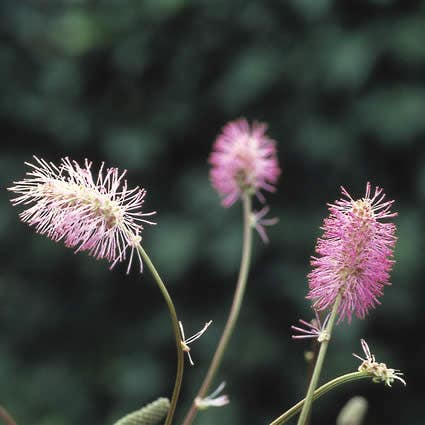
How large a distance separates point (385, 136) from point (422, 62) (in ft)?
0.73

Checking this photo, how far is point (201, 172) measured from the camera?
245 cm

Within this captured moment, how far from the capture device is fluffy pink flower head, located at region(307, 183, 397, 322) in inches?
22.5

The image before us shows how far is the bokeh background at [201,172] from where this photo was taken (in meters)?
2.32

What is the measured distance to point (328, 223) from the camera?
0.57 metres

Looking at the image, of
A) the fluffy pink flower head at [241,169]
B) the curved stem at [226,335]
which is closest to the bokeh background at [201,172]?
the fluffy pink flower head at [241,169]

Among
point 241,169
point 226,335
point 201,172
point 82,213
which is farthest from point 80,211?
point 201,172

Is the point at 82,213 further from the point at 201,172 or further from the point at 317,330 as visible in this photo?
the point at 201,172

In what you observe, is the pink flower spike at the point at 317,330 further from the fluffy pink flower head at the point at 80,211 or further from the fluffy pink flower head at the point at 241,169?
the fluffy pink flower head at the point at 241,169

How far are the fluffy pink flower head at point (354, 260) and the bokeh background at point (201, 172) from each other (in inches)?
64.2

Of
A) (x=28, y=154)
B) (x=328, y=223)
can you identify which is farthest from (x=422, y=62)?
(x=328, y=223)

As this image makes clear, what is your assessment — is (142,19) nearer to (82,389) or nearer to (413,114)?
(413,114)

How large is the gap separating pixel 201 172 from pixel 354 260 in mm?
1885

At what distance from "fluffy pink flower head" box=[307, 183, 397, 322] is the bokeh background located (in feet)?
5.35

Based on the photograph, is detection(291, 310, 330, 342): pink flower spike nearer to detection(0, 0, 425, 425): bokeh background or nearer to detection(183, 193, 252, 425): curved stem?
detection(183, 193, 252, 425): curved stem
